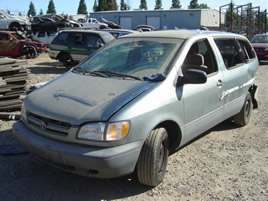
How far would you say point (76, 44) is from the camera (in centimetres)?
1330

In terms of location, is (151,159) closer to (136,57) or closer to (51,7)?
(136,57)

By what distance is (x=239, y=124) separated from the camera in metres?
5.64

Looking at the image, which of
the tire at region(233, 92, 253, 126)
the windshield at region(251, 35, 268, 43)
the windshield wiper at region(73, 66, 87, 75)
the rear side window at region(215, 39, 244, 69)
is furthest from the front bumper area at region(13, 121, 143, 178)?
the windshield at region(251, 35, 268, 43)

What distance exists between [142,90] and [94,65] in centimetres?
122

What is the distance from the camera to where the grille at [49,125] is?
2991mm

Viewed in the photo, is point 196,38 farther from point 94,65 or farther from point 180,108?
point 94,65

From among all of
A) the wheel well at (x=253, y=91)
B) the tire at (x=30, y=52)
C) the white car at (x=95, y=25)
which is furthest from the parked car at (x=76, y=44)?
the white car at (x=95, y=25)

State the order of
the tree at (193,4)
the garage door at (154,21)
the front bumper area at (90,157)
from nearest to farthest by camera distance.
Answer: the front bumper area at (90,157), the garage door at (154,21), the tree at (193,4)

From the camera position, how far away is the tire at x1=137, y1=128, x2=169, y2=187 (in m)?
3.14

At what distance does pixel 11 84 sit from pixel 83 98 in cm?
360

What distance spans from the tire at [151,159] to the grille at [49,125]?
81 cm

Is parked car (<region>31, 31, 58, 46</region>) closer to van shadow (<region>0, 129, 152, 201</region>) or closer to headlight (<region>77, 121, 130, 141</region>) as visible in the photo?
van shadow (<region>0, 129, 152, 201</region>)

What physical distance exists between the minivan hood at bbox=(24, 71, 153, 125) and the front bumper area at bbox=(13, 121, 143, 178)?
26cm

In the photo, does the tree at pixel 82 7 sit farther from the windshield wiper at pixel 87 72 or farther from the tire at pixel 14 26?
the windshield wiper at pixel 87 72
